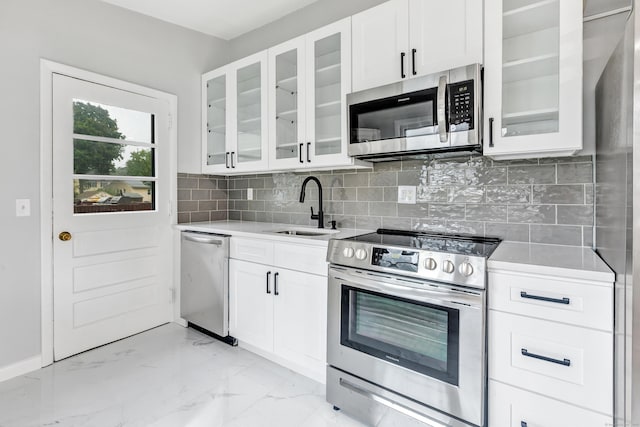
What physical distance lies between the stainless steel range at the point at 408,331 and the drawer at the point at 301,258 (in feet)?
0.41

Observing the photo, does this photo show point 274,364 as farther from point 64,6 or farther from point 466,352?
point 64,6

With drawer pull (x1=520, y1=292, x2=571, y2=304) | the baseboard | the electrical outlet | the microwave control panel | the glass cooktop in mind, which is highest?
the microwave control panel

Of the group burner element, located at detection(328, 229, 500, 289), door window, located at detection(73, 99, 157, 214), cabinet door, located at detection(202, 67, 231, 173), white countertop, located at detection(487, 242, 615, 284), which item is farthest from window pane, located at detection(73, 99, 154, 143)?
white countertop, located at detection(487, 242, 615, 284)

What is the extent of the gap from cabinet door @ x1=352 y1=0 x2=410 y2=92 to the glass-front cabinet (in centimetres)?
8

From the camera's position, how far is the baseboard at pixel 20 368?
2.17 m

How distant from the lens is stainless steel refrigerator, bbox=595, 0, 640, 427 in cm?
99

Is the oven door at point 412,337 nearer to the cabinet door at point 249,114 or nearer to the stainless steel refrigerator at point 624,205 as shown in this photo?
the stainless steel refrigerator at point 624,205

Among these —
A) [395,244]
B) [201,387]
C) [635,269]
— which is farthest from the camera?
[201,387]

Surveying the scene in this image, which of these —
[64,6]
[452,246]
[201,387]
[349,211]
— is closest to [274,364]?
[201,387]

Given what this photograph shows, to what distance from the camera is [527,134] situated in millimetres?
1677

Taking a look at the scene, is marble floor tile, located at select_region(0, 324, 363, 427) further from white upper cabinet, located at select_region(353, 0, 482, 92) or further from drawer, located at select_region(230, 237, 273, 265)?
white upper cabinet, located at select_region(353, 0, 482, 92)

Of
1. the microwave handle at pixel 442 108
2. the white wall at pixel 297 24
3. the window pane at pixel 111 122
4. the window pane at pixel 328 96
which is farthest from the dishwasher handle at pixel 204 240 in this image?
the white wall at pixel 297 24

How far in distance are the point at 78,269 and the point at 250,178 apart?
5.32 feet

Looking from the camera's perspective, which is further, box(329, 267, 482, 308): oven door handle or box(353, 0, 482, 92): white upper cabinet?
box(353, 0, 482, 92): white upper cabinet
